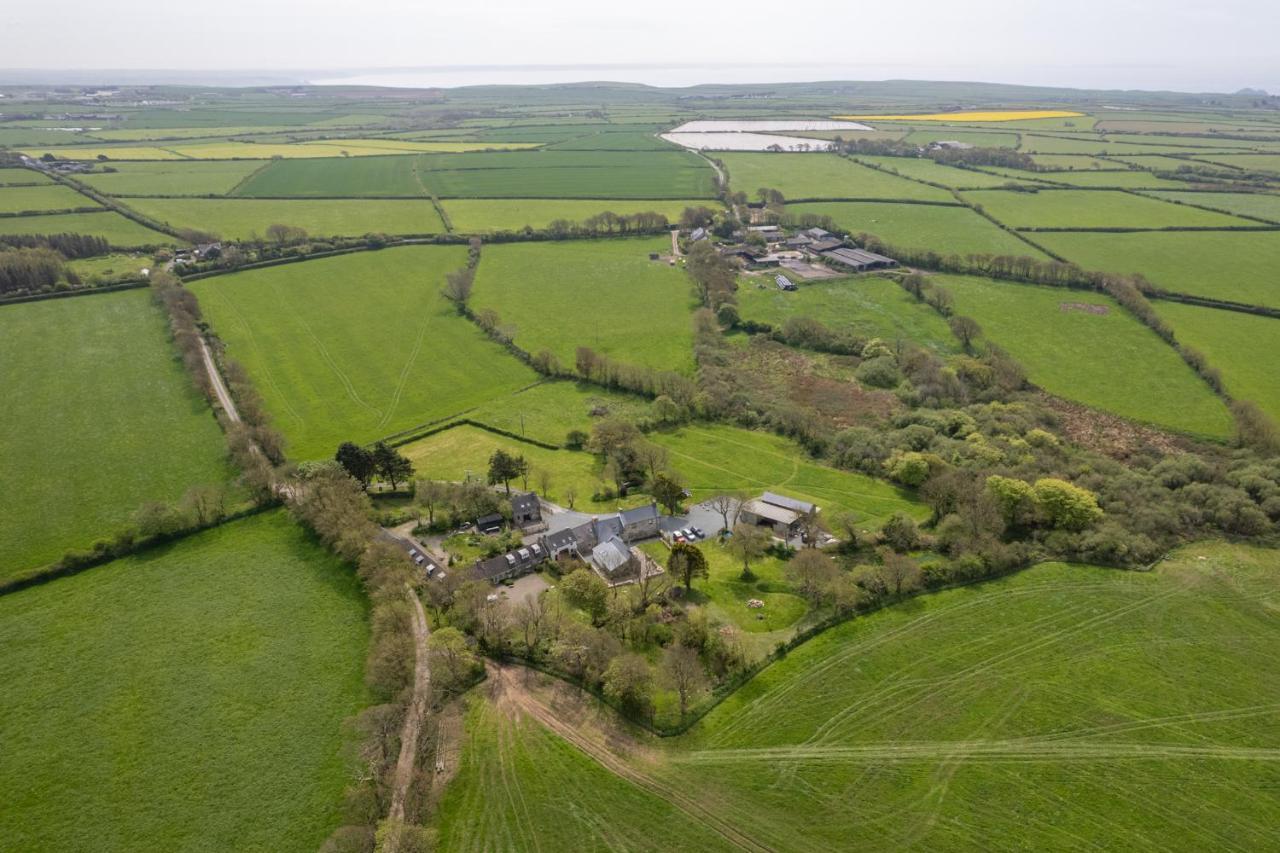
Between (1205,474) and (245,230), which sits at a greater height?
(245,230)

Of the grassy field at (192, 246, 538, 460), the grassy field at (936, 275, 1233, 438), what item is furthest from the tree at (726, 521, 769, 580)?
the grassy field at (936, 275, 1233, 438)

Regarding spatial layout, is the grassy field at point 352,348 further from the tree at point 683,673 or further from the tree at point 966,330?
the tree at point 966,330

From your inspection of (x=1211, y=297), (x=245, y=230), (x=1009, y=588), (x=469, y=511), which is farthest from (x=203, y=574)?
(x=1211, y=297)

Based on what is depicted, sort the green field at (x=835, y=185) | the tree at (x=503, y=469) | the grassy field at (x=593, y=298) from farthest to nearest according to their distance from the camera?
1. the green field at (x=835, y=185)
2. the grassy field at (x=593, y=298)
3. the tree at (x=503, y=469)

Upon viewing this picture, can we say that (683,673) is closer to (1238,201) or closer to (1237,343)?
(1237,343)

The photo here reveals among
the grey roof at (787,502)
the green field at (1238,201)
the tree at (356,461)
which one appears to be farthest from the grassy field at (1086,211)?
the tree at (356,461)

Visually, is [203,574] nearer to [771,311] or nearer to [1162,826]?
[1162,826]
